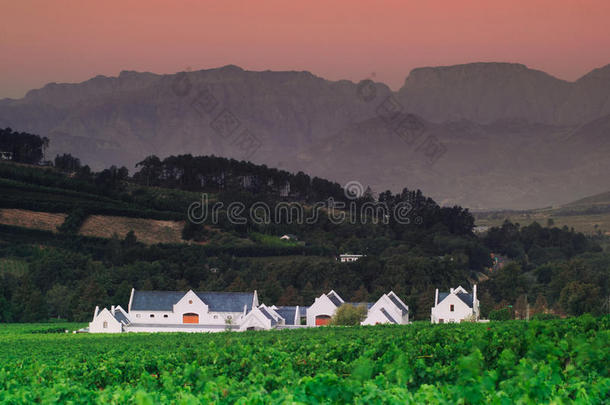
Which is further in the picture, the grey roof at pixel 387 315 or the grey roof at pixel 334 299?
the grey roof at pixel 334 299

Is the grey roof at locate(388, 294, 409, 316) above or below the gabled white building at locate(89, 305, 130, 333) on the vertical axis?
above

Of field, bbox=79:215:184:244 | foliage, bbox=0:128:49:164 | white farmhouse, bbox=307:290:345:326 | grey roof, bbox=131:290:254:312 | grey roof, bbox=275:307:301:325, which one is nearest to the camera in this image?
grey roof, bbox=275:307:301:325

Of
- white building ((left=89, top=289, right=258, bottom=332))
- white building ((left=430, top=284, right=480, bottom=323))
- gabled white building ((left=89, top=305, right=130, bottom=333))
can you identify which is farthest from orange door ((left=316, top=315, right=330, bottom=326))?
gabled white building ((left=89, top=305, right=130, bottom=333))

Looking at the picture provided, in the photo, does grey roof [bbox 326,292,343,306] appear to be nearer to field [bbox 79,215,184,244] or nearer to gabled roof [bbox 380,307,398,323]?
gabled roof [bbox 380,307,398,323]

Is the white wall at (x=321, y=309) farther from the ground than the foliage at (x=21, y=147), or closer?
closer

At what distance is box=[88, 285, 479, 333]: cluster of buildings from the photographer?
72.8 metres

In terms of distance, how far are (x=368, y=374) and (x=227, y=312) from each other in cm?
6240

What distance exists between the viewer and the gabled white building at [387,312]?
71.4 metres

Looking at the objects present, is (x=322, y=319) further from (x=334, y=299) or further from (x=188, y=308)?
(x=188, y=308)

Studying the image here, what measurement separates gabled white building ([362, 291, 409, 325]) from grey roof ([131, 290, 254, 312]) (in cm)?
1258

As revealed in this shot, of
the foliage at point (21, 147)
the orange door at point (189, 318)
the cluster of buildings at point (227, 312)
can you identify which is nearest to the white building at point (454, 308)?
the cluster of buildings at point (227, 312)

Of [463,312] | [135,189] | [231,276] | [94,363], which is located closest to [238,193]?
[135,189]

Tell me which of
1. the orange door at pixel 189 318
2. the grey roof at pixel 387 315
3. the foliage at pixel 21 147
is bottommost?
the orange door at pixel 189 318

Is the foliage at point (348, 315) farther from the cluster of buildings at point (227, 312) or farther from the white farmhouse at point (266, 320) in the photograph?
the white farmhouse at point (266, 320)
